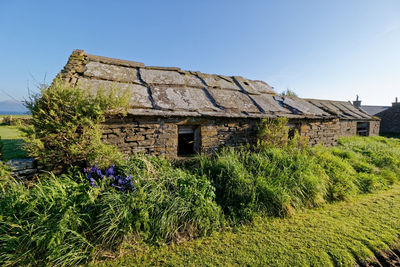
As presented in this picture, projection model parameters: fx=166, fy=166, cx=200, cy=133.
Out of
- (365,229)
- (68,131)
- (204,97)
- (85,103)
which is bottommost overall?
(365,229)

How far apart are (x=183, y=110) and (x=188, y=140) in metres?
1.18

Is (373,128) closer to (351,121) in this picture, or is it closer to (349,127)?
(351,121)

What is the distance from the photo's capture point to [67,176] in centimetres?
371

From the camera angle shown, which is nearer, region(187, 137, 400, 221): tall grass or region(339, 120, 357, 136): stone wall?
region(187, 137, 400, 221): tall grass

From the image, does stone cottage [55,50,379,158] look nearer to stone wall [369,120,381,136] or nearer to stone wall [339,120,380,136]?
stone wall [339,120,380,136]

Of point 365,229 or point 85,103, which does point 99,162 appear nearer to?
point 85,103

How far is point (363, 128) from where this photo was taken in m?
16.1

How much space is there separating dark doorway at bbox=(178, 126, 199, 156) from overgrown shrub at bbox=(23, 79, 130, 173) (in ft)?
6.85

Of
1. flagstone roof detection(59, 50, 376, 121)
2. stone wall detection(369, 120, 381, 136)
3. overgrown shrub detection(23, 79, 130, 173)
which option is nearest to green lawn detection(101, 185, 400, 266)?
overgrown shrub detection(23, 79, 130, 173)

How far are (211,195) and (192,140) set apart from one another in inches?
89.2

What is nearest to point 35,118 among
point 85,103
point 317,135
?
point 85,103

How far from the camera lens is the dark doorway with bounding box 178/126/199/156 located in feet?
17.0

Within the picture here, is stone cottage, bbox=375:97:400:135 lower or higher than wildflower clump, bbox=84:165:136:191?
higher

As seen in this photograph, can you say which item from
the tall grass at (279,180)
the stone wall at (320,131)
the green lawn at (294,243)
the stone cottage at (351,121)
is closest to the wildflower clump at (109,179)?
the green lawn at (294,243)
